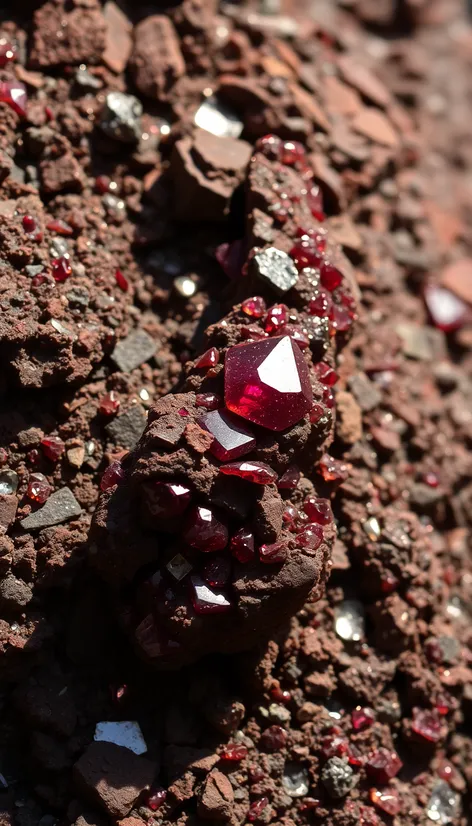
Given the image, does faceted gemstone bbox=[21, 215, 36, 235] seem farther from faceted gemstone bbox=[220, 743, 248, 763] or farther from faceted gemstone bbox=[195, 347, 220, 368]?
faceted gemstone bbox=[220, 743, 248, 763]

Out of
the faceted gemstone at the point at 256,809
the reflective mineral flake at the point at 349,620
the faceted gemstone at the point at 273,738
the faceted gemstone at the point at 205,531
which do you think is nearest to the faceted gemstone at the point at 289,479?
the faceted gemstone at the point at 205,531

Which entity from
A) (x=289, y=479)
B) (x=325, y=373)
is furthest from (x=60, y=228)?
(x=289, y=479)

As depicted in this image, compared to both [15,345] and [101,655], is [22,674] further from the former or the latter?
[15,345]

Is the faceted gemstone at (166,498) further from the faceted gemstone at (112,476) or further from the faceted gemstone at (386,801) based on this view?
the faceted gemstone at (386,801)

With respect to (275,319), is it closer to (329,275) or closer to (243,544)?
(329,275)

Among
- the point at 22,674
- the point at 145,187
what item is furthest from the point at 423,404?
the point at 22,674
